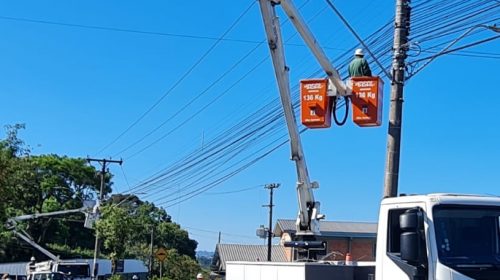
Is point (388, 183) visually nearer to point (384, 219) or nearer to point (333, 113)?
point (333, 113)

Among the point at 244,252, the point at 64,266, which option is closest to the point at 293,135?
the point at 64,266

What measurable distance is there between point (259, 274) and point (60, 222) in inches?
2697

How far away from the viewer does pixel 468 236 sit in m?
7.49

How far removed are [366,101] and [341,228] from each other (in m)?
42.7

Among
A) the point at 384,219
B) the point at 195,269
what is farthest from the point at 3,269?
the point at 384,219

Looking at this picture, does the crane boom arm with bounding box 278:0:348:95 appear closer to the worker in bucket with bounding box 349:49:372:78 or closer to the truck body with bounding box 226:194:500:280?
the worker in bucket with bounding box 349:49:372:78

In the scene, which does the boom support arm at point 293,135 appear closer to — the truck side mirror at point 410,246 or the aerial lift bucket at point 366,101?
the aerial lift bucket at point 366,101

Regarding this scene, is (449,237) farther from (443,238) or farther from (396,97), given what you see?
(396,97)

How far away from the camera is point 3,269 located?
6166 cm

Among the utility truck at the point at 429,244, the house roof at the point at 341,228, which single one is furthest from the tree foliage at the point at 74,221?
the utility truck at the point at 429,244

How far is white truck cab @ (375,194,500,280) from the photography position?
732cm

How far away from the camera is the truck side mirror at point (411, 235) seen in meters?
7.39

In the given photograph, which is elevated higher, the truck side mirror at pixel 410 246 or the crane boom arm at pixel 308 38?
the crane boom arm at pixel 308 38

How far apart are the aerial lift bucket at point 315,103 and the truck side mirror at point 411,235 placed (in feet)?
20.4
